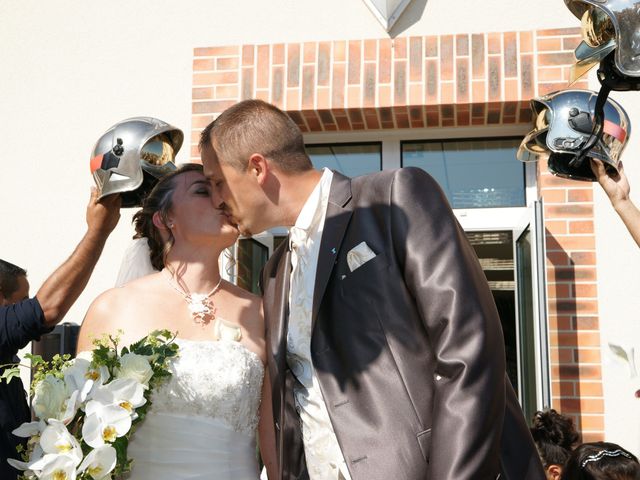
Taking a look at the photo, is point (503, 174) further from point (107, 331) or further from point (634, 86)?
point (107, 331)

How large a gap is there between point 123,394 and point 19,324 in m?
0.82

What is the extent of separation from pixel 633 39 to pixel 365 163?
8.44 ft

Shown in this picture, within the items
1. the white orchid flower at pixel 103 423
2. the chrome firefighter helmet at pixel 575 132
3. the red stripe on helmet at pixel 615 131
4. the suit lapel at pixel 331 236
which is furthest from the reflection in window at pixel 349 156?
the white orchid flower at pixel 103 423

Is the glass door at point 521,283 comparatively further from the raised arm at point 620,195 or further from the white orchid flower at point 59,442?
the white orchid flower at point 59,442

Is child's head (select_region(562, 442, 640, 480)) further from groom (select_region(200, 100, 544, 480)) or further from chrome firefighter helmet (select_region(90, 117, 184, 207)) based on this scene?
chrome firefighter helmet (select_region(90, 117, 184, 207))

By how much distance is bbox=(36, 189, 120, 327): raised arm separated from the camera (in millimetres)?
3189

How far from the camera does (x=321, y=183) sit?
2.59 m

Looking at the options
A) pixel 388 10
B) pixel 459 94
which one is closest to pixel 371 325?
pixel 459 94

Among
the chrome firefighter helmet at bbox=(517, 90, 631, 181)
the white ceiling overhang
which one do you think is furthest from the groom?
the white ceiling overhang

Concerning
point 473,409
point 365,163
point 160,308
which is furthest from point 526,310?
point 473,409

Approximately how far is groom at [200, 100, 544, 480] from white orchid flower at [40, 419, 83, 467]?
2.04 ft

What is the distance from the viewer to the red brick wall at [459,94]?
Answer: 4445mm

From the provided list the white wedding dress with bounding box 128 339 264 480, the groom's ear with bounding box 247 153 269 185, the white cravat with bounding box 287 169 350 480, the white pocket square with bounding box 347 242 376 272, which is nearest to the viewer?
the white pocket square with bounding box 347 242 376 272

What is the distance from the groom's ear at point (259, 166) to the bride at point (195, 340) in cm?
68
